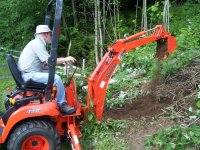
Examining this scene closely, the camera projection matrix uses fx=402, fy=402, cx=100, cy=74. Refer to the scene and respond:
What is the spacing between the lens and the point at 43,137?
19.1 ft

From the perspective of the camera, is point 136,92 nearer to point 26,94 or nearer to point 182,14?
point 26,94

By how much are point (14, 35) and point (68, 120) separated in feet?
29.2

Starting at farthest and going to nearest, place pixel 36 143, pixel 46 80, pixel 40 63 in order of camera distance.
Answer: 1. pixel 40 63
2. pixel 46 80
3. pixel 36 143

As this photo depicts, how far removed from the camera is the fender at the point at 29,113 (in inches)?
225

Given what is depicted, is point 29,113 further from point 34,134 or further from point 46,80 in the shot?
point 46,80

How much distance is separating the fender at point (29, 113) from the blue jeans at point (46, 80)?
0.26 m

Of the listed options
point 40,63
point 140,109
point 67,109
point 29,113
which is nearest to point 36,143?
point 29,113

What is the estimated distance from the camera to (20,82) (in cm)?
597

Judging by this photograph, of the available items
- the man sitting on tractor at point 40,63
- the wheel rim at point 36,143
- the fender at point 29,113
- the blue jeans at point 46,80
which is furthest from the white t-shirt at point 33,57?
the wheel rim at point 36,143

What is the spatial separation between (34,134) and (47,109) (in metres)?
0.40

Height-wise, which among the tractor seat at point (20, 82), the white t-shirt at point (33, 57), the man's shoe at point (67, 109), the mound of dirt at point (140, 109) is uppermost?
the white t-shirt at point (33, 57)

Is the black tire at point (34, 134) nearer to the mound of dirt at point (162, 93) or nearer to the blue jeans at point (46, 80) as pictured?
the blue jeans at point (46, 80)

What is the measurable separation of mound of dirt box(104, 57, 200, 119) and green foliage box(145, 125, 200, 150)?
100 cm

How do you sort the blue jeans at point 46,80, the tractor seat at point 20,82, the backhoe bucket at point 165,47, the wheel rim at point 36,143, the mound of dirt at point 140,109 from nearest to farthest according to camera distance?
the wheel rim at point 36,143 → the tractor seat at point 20,82 → the blue jeans at point 46,80 → the mound of dirt at point 140,109 → the backhoe bucket at point 165,47
